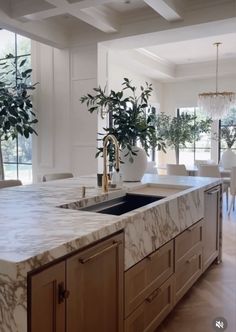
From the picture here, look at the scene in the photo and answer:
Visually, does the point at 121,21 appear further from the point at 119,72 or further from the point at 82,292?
the point at 82,292

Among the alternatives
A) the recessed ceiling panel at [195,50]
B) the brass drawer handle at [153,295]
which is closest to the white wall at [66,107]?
the recessed ceiling panel at [195,50]

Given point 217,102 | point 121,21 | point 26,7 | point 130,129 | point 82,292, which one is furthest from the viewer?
point 217,102

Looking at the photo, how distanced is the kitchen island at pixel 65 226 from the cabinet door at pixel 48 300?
3 cm

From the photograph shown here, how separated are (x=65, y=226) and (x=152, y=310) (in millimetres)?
963

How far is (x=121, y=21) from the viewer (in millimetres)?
5547

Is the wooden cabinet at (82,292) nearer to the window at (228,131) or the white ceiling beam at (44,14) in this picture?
the white ceiling beam at (44,14)

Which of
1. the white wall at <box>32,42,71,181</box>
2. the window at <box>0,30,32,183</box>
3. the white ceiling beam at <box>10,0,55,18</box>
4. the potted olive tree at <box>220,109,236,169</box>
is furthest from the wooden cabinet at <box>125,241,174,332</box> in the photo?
the potted olive tree at <box>220,109,236,169</box>

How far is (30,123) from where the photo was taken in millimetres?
6250

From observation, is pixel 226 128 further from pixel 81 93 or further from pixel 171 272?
pixel 171 272

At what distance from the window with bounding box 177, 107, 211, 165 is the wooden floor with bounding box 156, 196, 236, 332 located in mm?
5995

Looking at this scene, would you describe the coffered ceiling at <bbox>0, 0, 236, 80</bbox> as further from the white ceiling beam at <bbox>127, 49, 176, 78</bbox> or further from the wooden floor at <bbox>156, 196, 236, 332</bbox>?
the wooden floor at <bbox>156, 196, 236, 332</bbox>

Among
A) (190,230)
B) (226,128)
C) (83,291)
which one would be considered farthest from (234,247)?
(226,128)

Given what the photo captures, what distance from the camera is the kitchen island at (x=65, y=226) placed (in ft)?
3.76

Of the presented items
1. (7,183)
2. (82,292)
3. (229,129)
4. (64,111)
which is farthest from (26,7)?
(229,129)
